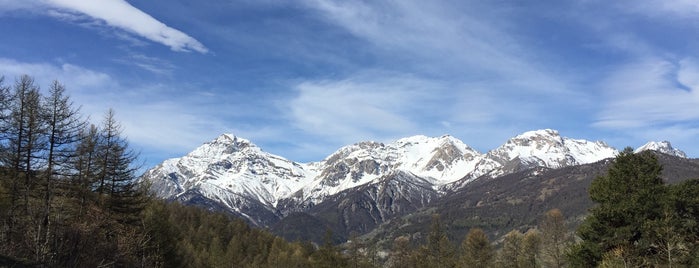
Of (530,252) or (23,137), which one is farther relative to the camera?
(530,252)

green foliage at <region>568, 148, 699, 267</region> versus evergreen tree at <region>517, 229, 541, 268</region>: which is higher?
green foliage at <region>568, 148, 699, 267</region>

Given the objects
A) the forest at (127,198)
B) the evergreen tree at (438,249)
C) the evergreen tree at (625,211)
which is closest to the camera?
the forest at (127,198)

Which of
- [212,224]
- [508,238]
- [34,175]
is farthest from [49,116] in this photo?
[212,224]

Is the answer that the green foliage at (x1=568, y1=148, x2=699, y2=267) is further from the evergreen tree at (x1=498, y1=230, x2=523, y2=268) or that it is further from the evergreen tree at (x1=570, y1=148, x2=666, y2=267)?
the evergreen tree at (x1=498, y1=230, x2=523, y2=268)

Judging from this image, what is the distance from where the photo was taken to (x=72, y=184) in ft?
123

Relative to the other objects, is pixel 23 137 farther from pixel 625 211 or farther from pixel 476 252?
pixel 476 252

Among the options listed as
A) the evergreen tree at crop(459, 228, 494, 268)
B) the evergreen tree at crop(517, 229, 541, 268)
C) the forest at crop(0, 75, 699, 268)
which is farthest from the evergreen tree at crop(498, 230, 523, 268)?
the forest at crop(0, 75, 699, 268)

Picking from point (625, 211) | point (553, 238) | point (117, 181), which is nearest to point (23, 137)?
point (117, 181)

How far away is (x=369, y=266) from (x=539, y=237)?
107ft

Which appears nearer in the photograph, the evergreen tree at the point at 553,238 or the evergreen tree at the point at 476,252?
the evergreen tree at the point at 553,238

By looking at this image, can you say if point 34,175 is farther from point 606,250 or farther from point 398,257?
point 398,257

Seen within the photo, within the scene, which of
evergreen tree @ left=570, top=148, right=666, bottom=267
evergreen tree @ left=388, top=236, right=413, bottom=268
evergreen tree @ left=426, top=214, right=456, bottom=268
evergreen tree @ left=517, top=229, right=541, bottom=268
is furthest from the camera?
evergreen tree @ left=388, top=236, right=413, bottom=268

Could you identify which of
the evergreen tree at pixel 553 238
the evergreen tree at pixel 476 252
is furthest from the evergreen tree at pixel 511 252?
the evergreen tree at pixel 553 238

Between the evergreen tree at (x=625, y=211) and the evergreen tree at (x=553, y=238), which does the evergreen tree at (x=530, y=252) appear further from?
the evergreen tree at (x=625, y=211)
